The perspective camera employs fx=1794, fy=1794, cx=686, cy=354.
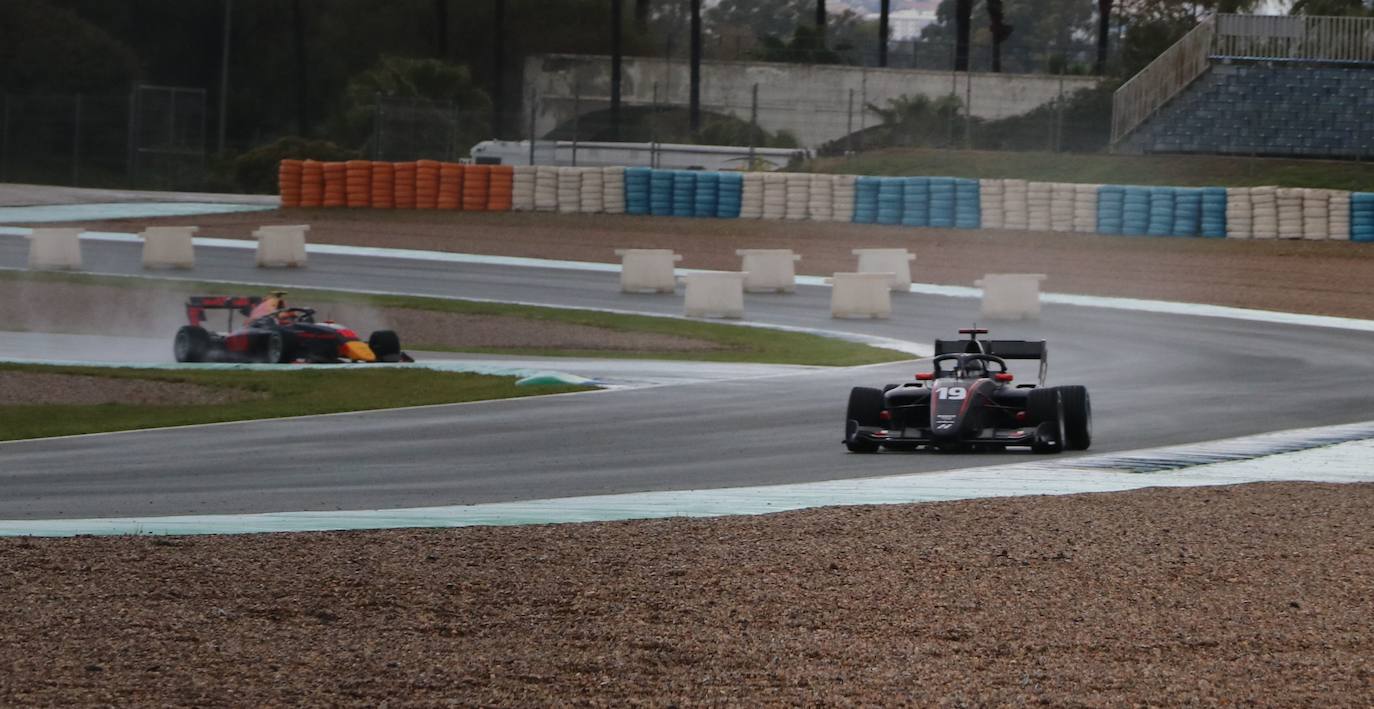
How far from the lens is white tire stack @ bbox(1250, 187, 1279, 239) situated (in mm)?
37875

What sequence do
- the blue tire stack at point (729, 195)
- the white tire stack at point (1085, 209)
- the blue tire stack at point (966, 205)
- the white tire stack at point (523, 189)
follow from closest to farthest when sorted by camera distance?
the white tire stack at point (1085, 209), the blue tire stack at point (966, 205), the blue tire stack at point (729, 195), the white tire stack at point (523, 189)

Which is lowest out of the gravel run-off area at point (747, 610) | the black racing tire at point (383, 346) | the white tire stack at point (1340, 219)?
the gravel run-off area at point (747, 610)

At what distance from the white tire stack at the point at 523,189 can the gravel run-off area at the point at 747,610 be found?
115 ft

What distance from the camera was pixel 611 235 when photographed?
42875mm

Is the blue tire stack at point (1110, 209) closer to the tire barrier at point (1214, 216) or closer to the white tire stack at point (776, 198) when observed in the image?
the tire barrier at point (1214, 216)

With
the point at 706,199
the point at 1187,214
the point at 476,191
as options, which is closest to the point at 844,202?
the point at 706,199

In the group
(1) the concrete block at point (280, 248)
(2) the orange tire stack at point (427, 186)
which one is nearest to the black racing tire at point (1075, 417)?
(1) the concrete block at point (280, 248)

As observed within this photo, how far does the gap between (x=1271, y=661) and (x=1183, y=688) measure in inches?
27.3

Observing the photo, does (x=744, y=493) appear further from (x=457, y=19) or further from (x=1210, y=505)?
(x=457, y=19)

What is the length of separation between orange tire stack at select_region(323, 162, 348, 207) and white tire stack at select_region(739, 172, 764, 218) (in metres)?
10.8

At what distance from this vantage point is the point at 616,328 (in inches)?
1068

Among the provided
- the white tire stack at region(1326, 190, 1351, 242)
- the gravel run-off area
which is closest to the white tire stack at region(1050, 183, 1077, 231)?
the white tire stack at region(1326, 190, 1351, 242)

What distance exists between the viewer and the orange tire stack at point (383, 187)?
47.4 meters

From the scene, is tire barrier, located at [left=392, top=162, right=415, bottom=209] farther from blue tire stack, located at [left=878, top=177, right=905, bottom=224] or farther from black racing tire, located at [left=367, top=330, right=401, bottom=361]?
black racing tire, located at [left=367, top=330, right=401, bottom=361]
